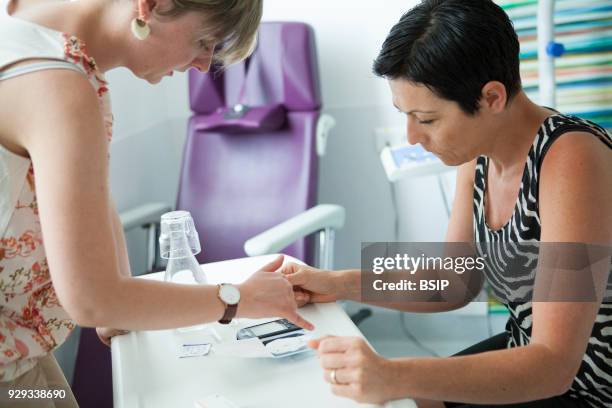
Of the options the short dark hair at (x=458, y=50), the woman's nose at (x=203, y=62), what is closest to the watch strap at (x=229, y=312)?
the woman's nose at (x=203, y=62)

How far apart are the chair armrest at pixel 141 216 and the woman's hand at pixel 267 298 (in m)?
1.25

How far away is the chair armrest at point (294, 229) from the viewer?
2097 millimetres

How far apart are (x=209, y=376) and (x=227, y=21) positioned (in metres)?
0.57

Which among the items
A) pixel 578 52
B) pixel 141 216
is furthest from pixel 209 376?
pixel 578 52

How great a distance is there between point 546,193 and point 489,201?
265 millimetres

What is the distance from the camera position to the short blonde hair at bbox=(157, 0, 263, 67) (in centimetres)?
109

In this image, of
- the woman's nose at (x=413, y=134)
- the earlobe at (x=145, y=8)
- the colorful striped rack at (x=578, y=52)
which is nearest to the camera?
the earlobe at (x=145, y=8)

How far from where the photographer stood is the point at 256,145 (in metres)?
2.63

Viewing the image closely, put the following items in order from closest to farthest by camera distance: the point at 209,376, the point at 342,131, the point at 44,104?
1. the point at 44,104
2. the point at 209,376
3. the point at 342,131

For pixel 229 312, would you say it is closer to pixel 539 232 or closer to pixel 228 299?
pixel 228 299

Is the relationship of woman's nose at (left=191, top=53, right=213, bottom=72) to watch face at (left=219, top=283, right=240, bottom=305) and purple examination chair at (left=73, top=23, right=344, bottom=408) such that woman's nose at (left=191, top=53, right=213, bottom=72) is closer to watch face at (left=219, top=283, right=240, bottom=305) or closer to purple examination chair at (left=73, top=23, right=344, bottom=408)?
watch face at (left=219, top=283, right=240, bottom=305)

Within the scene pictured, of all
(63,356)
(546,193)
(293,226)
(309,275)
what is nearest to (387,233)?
(293,226)

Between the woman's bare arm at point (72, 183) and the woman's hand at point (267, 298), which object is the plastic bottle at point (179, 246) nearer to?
the woman's hand at point (267, 298)

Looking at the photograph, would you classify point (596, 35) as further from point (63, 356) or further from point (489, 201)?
point (63, 356)
